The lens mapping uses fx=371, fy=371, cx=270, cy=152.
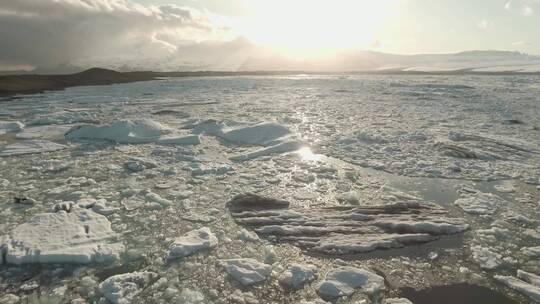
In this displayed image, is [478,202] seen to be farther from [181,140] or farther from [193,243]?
[181,140]

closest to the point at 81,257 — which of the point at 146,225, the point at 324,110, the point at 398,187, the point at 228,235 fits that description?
the point at 146,225

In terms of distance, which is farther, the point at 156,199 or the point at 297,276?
the point at 156,199

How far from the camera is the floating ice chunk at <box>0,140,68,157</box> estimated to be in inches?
322

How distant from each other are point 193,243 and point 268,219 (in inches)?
44.0

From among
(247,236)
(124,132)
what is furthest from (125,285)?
(124,132)

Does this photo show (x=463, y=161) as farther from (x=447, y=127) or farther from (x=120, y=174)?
(x=120, y=174)

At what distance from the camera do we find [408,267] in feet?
12.2

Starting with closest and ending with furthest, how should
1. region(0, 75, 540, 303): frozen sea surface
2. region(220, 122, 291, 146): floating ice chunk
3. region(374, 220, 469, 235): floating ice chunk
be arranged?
region(0, 75, 540, 303): frozen sea surface, region(374, 220, 469, 235): floating ice chunk, region(220, 122, 291, 146): floating ice chunk

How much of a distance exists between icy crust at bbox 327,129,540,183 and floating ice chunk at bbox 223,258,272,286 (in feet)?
13.2

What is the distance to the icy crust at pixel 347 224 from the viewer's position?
4.26 meters

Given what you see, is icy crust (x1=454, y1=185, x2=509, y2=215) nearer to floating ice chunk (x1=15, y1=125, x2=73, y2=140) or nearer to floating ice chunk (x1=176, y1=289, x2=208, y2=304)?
floating ice chunk (x1=176, y1=289, x2=208, y2=304)

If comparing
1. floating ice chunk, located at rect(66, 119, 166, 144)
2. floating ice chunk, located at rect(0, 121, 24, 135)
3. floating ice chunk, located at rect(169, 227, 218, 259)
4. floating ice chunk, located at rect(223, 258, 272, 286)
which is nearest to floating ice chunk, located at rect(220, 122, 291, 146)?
floating ice chunk, located at rect(66, 119, 166, 144)

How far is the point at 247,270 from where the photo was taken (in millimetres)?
3598

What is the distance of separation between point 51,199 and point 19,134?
21.6 feet
